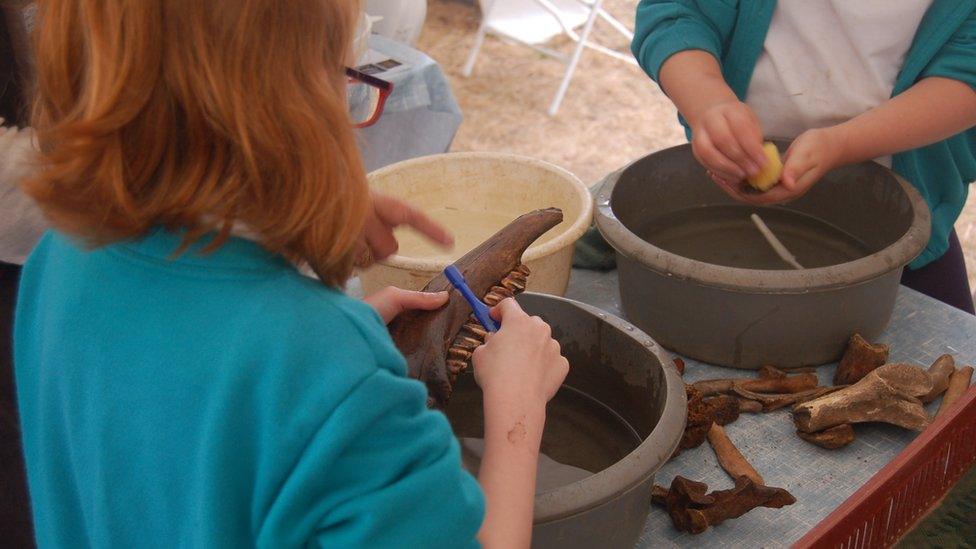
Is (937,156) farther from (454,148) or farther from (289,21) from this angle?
(454,148)

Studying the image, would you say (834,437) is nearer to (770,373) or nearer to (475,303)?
(770,373)

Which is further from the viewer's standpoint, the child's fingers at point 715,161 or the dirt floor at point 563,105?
the dirt floor at point 563,105

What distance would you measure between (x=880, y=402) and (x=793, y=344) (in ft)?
0.42

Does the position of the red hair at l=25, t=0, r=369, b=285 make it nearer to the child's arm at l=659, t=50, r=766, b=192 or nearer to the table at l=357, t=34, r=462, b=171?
the child's arm at l=659, t=50, r=766, b=192

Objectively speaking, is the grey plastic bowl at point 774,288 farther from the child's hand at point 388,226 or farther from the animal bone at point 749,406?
the child's hand at point 388,226

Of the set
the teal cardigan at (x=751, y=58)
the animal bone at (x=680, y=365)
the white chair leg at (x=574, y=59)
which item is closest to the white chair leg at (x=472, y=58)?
the white chair leg at (x=574, y=59)

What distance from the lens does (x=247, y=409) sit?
60cm

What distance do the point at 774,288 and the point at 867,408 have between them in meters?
0.17

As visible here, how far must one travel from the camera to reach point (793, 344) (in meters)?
1.20

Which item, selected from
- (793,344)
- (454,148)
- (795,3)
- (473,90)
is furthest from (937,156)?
(473,90)

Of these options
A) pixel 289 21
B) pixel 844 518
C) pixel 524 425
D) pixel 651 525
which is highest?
pixel 289 21

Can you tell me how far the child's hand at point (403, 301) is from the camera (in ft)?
3.10

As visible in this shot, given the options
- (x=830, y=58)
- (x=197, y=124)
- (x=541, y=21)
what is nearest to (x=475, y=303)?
(x=197, y=124)

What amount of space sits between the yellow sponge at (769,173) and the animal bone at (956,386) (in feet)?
1.05
